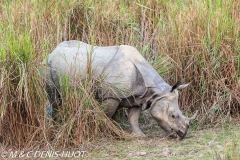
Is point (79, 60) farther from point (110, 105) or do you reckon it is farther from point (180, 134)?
point (180, 134)

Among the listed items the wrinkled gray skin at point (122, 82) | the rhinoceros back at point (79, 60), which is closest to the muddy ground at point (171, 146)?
the wrinkled gray skin at point (122, 82)

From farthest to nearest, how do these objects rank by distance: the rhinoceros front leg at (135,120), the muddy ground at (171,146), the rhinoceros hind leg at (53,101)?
the rhinoceros front leg at (135,120) → the rhinoceros hind leg at (53,101) → the muddy ground at (171,146)

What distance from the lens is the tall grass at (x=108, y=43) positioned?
6000 millimetres

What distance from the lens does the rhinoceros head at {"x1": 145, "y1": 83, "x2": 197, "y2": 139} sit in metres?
6.51

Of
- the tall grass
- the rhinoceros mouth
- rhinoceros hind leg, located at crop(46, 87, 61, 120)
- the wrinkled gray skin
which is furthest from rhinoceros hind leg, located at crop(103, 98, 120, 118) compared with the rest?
the rhinoceros mouth

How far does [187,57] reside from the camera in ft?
24.2

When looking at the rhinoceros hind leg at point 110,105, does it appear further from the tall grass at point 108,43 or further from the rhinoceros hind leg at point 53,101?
the rhinoceros hind leg at point 53,101

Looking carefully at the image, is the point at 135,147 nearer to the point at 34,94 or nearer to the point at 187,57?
the point at 34,94

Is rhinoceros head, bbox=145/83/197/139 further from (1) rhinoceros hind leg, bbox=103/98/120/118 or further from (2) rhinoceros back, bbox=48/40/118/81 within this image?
(2) rhinoceros back, bbox=48/40/118/81

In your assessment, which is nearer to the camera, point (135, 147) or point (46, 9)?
point (135, 147)

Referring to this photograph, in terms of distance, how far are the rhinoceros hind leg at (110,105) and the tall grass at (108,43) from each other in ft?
0.64

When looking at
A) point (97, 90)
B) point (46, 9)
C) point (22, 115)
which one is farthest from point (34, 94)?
point (46, 9)

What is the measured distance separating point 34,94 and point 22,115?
25 centimetres

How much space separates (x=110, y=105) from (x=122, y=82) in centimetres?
29
